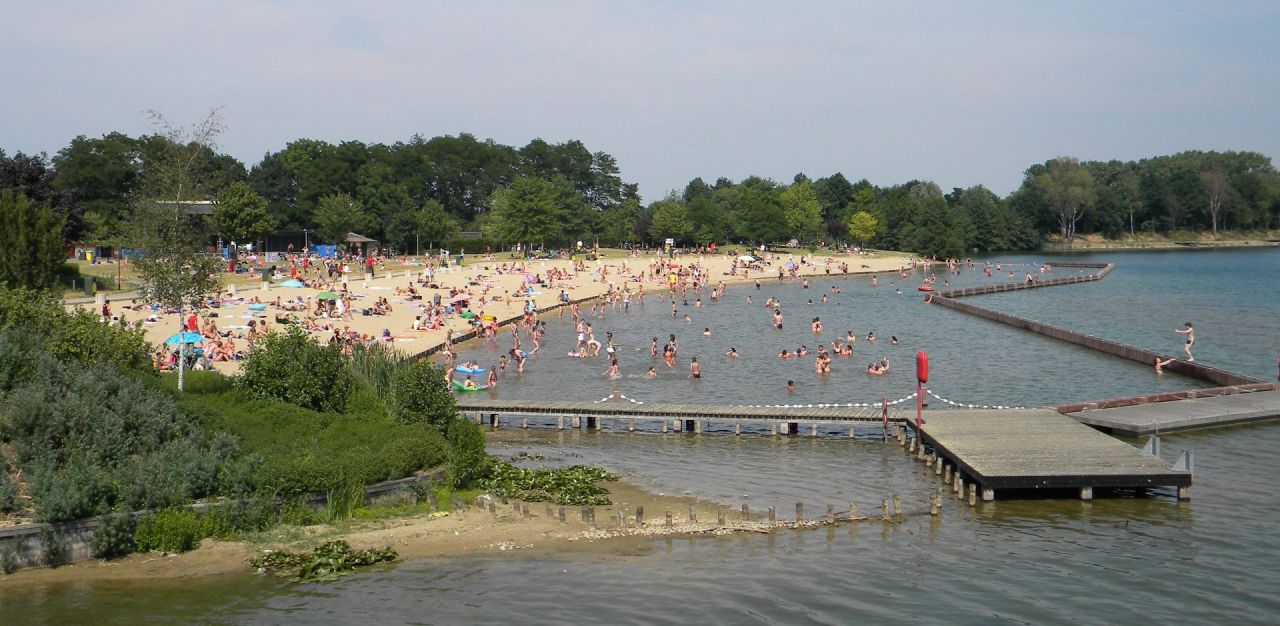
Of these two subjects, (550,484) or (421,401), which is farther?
(421,401)

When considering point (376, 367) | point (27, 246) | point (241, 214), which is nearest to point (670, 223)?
point (241, 214)

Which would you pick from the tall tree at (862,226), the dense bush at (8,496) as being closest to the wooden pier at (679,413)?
the dense bush at (8,496)

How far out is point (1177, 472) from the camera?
80.9 ft

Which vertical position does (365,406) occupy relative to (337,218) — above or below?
below

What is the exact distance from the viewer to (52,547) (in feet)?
63.3

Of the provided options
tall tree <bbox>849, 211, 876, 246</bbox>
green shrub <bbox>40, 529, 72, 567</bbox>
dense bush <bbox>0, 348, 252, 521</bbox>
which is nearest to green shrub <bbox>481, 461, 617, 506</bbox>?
dense bush <bbox>0, 348, 252, 521</bbox>

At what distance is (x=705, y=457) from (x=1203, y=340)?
137 ft

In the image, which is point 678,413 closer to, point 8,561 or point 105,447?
point 105,447

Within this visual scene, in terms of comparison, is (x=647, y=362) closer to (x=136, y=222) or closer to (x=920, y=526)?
(x=136, y=222)

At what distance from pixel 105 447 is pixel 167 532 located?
2.85 meters

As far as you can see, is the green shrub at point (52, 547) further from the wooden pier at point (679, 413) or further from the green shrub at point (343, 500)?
the wooden pier at point (679, 413)

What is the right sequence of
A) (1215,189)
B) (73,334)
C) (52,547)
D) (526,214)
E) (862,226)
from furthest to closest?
(1215,189) → (862,226) → (526,214) → (73,334) → (52,547)

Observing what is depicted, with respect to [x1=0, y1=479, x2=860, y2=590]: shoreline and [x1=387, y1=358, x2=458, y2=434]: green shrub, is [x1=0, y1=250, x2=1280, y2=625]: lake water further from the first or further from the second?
[x1=387, y1=358, x2=458, y2=434]: green shrub

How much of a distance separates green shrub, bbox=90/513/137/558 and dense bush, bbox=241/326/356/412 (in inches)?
292
